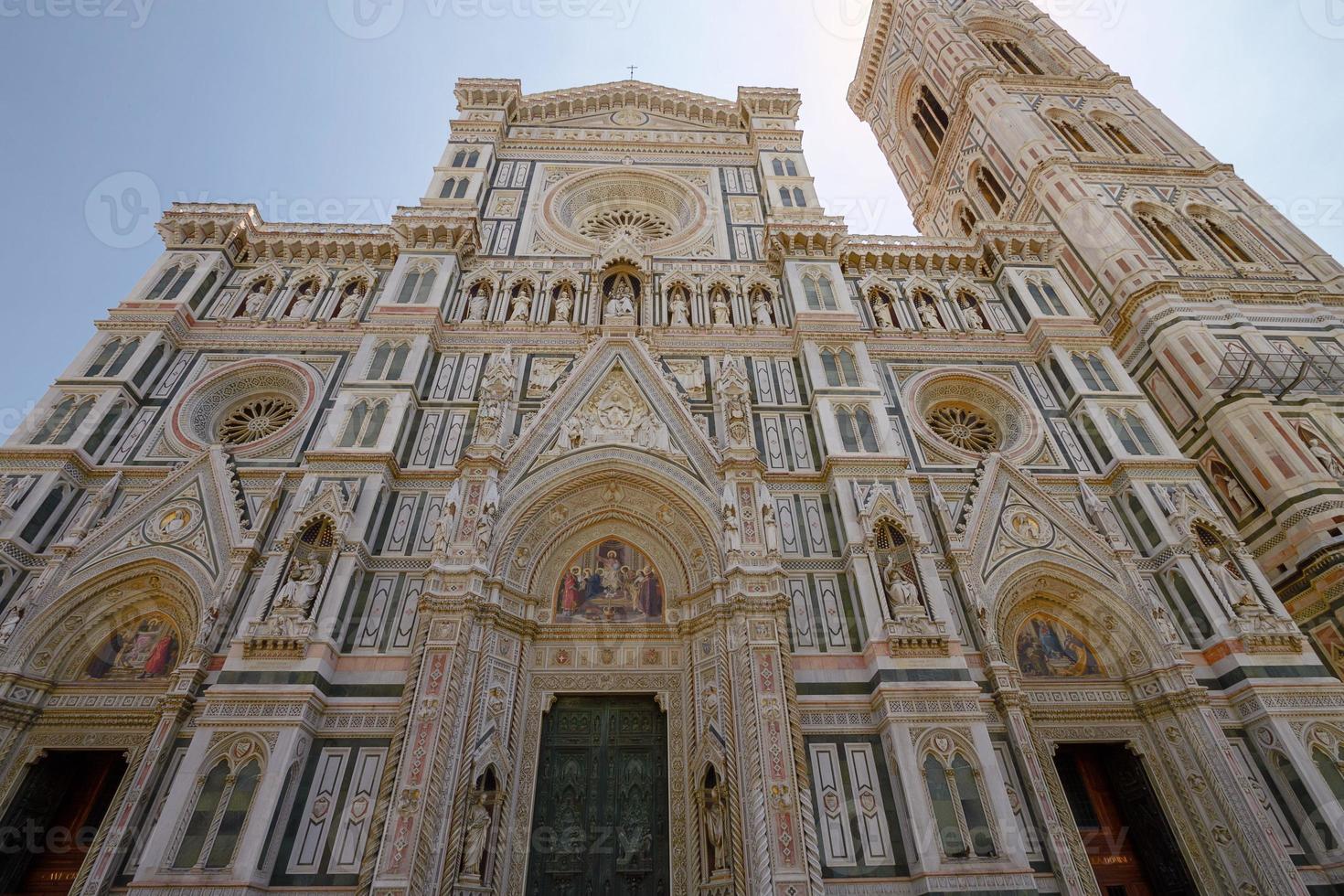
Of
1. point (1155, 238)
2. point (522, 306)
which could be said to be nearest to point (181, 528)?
point (522, 306)

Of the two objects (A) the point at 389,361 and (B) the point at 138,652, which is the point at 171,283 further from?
(B) the point at 138,652

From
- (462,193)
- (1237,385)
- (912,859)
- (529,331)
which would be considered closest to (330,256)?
(462,193)

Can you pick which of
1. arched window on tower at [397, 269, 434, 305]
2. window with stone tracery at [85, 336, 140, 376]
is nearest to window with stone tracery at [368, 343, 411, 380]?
arched window on tower at [397, 269, 434, 305]

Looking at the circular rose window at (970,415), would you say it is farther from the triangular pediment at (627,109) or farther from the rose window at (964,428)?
the triangular pediment at (627,109)

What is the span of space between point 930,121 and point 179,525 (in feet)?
97.3

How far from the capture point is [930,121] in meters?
29.3

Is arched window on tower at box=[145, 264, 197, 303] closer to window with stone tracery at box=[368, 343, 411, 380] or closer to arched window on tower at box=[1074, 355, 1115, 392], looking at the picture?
window with stone tracery at box=[368, 343, 411, 380]

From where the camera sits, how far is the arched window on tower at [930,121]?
2823 centimetres

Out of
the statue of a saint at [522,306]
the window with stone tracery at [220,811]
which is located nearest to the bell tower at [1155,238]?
the statue of a saint at [522,306]

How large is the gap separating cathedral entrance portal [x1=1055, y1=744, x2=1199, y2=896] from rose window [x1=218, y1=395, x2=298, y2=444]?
14638 millimetres

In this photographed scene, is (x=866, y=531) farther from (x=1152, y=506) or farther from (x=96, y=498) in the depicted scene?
(x=96, y=498)

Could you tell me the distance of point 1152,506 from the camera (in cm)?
1214

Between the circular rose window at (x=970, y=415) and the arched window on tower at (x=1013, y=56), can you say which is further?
the arched window on tower at (x=1013, y=56)

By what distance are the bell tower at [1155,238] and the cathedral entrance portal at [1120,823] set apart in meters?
4.55
